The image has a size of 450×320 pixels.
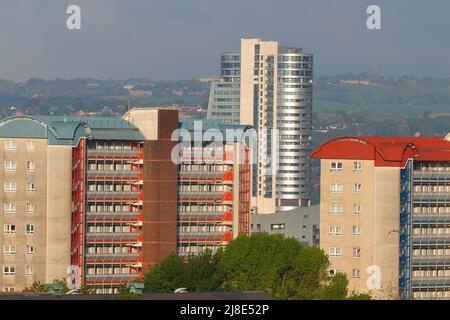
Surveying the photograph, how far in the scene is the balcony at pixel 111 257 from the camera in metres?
152

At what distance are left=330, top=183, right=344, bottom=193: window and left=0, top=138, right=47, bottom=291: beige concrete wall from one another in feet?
69.2

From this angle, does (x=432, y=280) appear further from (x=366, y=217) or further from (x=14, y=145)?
(x=14, y=145)

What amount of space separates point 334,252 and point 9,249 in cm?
2426

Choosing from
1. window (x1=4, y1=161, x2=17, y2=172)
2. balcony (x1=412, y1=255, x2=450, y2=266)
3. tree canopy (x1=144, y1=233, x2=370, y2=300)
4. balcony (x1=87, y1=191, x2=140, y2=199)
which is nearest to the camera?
tree canopy (x1=144, y1=233, x2=370, y2=300)

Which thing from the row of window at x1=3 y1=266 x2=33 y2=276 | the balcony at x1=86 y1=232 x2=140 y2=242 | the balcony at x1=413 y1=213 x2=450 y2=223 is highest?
the balcony at x1=413 y1=213 x2=450 y2=223

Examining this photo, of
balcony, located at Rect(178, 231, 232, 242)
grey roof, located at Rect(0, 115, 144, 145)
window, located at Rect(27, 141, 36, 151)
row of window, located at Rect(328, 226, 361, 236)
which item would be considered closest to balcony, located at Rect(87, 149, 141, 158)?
grey roof, located at Rect(0, 115, 144, 145)

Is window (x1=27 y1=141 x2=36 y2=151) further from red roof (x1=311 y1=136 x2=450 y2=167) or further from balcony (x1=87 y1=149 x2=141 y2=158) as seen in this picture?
red roof (x1=311 y1=136 x2=450 y2=167)

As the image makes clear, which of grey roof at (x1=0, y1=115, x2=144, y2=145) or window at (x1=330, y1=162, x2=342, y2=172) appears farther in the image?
grey roof at (x1=0, y1=115, x2=144, y2=145)

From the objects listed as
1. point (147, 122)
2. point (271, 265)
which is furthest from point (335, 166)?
point (147, 122)

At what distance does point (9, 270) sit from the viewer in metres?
149

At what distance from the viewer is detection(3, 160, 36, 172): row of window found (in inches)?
5881
